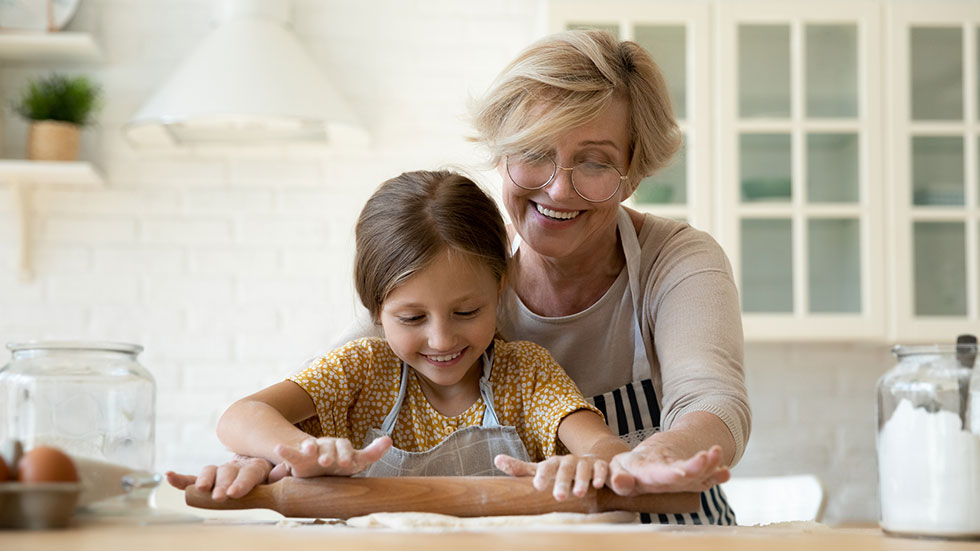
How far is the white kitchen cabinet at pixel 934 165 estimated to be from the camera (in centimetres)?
331

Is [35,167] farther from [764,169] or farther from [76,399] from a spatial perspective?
[76,399]

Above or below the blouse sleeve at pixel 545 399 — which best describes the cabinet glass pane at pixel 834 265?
above

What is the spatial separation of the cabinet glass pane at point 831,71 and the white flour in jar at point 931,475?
2.50 metres

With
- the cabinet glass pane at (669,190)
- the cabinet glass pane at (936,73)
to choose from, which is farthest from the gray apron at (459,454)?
the cabinet glass pane at (936,73)

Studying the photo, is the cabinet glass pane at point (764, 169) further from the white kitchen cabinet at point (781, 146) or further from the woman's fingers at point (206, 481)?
the woman's fingers at point (206, 481)

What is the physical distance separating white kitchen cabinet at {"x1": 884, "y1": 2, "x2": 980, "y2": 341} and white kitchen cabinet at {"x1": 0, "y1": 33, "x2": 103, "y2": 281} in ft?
8.48

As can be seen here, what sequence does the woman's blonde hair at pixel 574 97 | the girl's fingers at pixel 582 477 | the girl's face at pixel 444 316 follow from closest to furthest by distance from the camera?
the girl's fingers at pixel 582 477 < the girl's face at pixel 444 316 < the woman's blonde hair at pixel 574 97

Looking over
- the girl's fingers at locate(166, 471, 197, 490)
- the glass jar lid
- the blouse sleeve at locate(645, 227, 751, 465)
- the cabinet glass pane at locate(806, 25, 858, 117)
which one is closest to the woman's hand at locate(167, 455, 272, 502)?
the girl's fingers at locate(166, 471, 197, 490)

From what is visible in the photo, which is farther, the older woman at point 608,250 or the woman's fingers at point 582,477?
the older woman at point 608,250

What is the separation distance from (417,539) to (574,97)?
96 cm

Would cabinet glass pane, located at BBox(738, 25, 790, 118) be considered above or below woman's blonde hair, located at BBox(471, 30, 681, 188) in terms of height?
above

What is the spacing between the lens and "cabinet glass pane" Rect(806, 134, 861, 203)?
11.0ft

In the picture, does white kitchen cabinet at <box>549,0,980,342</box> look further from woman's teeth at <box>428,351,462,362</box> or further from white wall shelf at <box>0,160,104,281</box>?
woman's teeth at <box>428,351,462,362</box>

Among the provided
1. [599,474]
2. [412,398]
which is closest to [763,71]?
[412,398]
